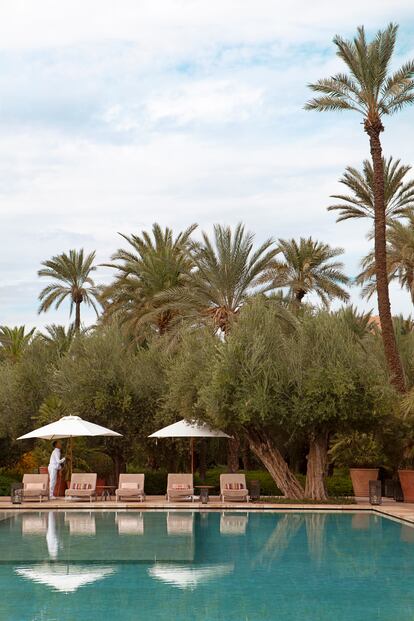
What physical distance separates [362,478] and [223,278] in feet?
26.2

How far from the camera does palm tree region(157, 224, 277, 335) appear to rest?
100ft

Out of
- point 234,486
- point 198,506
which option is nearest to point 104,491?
point 198,506

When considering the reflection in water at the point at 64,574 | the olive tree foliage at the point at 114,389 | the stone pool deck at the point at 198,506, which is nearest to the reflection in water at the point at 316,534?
the stone pool deck at the point at 198,506

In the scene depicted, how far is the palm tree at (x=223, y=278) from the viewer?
30594 mm

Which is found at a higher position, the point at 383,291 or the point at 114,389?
the point at 383,291

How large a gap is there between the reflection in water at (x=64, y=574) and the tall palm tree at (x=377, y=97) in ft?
54.5

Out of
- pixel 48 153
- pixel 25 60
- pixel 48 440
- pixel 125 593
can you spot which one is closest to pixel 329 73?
pixel 48 153

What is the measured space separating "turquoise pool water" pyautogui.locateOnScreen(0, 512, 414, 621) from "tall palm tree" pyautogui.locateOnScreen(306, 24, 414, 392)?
8687 millimetres

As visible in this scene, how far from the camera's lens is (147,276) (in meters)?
36.4

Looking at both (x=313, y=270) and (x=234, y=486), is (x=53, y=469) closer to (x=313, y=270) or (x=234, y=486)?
(x=234, y=486)

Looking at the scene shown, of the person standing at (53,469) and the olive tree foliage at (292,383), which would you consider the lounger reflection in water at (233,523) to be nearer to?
the olive tree foliage at (292,383)

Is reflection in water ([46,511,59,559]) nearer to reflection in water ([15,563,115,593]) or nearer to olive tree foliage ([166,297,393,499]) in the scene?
reflection in water ([15,563,115,593])

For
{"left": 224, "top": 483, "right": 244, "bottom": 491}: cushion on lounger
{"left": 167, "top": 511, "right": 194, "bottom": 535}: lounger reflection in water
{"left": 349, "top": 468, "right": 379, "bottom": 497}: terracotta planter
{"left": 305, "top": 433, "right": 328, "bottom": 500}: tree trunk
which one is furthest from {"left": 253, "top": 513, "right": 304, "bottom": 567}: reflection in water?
{"left": 349, "top": 468, "right": 379, "bottom": 497}: terracotta planter

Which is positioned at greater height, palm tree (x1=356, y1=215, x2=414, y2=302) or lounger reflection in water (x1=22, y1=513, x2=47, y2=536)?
palm tree (x1=356, y1=215, x2=414, y2=302)
